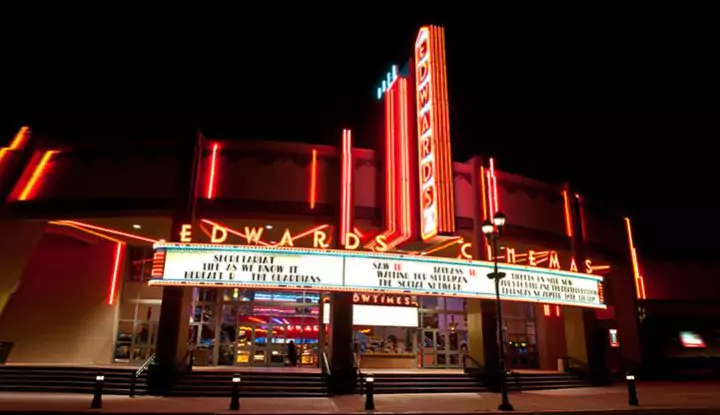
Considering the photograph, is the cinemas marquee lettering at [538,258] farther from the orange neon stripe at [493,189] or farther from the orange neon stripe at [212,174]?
the orange neon stripe at [212,174]

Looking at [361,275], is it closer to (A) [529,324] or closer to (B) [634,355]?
(A) [529,324]

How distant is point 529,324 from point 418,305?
738 centimetres

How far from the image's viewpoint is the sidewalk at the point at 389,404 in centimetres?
1371

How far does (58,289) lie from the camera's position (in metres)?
23.9

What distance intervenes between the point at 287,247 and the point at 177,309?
14.6 ft

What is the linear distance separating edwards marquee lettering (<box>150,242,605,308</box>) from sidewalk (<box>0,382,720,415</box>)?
12.3 feet

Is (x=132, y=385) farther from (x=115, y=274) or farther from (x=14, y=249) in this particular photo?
(x=115, y=274)

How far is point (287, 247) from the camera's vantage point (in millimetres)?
18516

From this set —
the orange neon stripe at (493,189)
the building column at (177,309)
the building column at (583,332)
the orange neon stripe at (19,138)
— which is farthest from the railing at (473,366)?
the orange neon stripe at (19,138)

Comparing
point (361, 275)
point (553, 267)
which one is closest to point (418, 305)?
point (553, 267)

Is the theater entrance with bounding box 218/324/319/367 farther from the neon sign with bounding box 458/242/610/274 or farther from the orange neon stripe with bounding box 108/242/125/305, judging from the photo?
the neon sign with bounding box 458/242/610/274

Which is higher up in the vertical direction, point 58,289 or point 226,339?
point 58,289

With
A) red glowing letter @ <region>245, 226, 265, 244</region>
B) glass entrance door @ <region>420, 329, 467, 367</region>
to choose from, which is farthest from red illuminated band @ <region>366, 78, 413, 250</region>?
glass entrance door @ <region>420, 329, 467, 367</region>

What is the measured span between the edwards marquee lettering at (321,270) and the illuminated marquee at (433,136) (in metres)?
1.96
